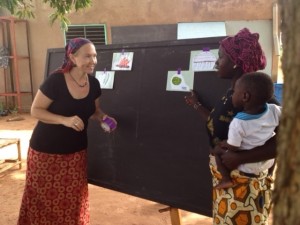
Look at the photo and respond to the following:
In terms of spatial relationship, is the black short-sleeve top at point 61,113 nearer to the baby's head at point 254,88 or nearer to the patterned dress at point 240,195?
the patterned dress at point 240,195

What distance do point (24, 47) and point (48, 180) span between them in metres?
9.60

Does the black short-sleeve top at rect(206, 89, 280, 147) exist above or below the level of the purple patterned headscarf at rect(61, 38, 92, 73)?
below

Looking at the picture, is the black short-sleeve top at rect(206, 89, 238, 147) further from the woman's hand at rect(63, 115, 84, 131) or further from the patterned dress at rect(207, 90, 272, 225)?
the woman's hand at rect(63, 115, 84, 131)

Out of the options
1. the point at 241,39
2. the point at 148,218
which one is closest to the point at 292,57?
the point at 241,39

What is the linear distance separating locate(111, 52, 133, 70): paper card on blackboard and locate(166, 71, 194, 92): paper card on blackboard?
0.43 m

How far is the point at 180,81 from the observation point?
8.19 feet

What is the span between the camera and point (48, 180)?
2709 mm

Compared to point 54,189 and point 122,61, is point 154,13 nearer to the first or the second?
point 122,61

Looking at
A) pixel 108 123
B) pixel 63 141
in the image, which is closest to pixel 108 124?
pixel 108 123

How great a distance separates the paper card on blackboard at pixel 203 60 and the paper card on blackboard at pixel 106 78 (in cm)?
80

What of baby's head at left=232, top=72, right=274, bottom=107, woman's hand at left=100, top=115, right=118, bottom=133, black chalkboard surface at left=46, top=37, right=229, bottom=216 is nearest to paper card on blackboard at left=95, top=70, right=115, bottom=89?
black chalkboard surface at left=46, top=37, right=229, bottom=216

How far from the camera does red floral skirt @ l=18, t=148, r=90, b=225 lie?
269 cm

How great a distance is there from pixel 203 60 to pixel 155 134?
2.19 ft

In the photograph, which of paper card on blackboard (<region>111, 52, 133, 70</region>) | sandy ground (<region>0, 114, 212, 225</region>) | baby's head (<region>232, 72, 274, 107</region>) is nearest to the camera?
baby's head (<region>232, 72, 274, 107</region>)
